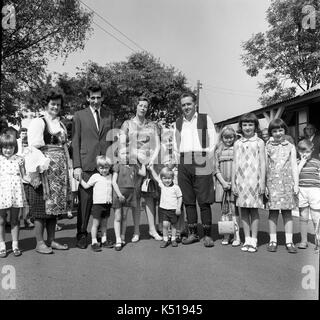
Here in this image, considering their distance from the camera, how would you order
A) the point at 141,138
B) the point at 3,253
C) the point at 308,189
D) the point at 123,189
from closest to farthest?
the point at 3,253, the point at 123,189, the point at 308,189, the point at 141,138

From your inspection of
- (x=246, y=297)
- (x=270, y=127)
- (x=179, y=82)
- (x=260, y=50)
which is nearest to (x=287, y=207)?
(x=270, y=127)

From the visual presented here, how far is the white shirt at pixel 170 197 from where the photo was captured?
5035 mm

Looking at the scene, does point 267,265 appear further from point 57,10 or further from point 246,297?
point 57,10

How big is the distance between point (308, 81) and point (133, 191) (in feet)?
47.2

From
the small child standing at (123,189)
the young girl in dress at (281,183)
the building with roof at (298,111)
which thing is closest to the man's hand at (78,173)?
the small child standing at (123,189)

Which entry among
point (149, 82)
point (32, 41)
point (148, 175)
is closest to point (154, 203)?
point (148, 175)

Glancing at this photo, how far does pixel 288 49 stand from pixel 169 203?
14374 mm

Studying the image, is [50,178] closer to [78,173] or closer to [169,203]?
[78,173]

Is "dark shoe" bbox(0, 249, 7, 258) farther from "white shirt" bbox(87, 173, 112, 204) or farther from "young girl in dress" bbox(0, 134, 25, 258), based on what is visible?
"white shirt" bbox(87, 173, 112, 204)

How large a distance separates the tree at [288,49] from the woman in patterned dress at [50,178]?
13.6 meters

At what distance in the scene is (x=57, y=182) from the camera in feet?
15.1

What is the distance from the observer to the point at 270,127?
497 cm

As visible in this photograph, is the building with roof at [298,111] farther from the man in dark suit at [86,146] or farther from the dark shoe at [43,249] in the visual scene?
the dark shoe at [43,249]

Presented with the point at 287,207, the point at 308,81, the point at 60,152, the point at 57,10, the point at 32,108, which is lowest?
the point at 287,207
